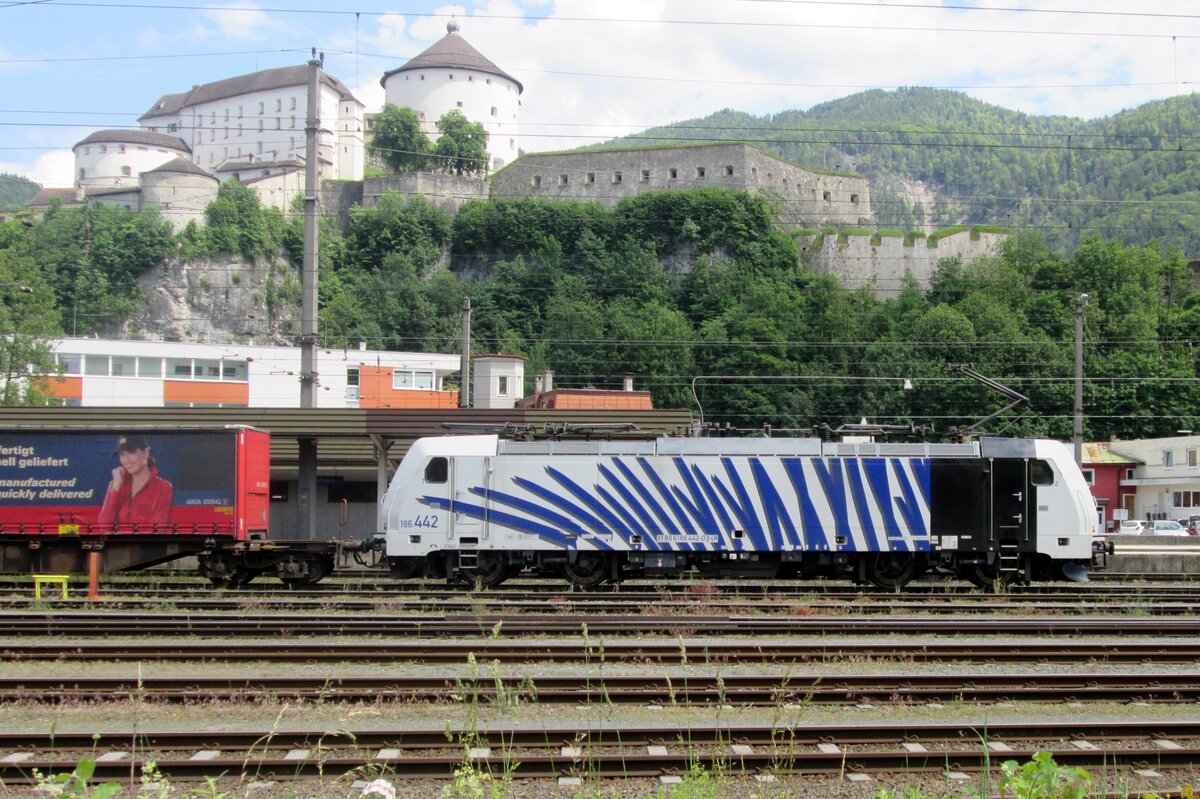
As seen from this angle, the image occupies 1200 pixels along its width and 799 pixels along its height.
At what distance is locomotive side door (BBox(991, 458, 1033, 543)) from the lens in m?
18.4

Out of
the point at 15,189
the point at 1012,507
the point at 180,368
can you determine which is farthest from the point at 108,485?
the point at 15,189

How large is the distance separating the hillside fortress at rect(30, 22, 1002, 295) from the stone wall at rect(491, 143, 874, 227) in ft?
0.40

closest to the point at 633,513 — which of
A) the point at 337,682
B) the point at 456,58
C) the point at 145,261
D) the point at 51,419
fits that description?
the point at 337,682

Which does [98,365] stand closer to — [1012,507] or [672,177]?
[672,177]

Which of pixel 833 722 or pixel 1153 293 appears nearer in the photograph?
pixel 833 722

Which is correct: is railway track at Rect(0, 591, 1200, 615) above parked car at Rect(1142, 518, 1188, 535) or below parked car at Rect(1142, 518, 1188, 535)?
above

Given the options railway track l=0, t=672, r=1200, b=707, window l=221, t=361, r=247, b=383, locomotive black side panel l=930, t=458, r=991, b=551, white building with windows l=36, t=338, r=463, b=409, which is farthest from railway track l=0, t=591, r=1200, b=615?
window l=221, t=361, r=247, b=383

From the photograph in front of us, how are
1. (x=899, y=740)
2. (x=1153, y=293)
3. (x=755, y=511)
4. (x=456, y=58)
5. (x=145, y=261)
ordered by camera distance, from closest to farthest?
(x=899, y=740) → (x=755, y=511) → (x=1153, y=293) → (x=145, y=261) → (x=456, y=58)

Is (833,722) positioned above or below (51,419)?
below

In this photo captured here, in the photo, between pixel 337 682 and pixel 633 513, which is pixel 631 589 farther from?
pixel 337 682

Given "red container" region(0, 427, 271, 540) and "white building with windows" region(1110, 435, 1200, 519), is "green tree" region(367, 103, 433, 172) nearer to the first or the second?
"white building with windows" region(1110, 435, 1200, 519)

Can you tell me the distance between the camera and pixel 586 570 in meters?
18.8

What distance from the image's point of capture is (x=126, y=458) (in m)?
19.2

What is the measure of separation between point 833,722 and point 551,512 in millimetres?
9657
